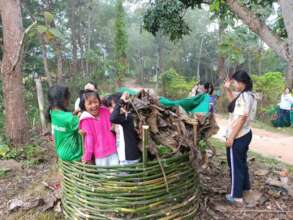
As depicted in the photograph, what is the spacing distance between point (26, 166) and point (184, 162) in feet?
10.7

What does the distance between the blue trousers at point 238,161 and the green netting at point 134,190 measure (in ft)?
2.02

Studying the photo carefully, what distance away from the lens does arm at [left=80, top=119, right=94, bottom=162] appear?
2.88 metres

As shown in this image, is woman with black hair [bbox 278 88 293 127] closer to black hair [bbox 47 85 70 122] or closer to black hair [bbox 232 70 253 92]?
black hair [bbox 232 70 253 92]

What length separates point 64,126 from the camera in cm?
300

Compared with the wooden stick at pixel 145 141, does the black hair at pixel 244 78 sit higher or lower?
higher

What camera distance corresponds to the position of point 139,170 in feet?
8.97

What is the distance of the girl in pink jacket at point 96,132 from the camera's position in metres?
2.89

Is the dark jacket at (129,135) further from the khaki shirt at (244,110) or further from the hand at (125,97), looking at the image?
the khaki shirt at (244,110)

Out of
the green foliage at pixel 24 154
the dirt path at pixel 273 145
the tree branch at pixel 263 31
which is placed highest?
the tree branch at pixel 263 31

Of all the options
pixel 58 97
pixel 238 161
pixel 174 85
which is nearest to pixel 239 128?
pixel 238 161

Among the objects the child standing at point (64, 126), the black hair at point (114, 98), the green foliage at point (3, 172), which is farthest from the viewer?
the green foliage at point (3, 172)

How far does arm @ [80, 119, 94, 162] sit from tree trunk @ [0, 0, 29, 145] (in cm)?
361

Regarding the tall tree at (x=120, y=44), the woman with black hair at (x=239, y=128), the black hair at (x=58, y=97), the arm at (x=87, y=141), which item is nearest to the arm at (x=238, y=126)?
the woman with black hair at (x=239, y=128)

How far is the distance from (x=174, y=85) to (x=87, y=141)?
13.4 metres
